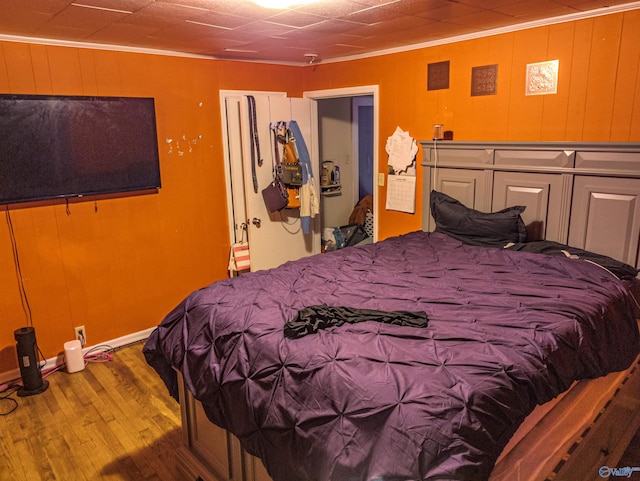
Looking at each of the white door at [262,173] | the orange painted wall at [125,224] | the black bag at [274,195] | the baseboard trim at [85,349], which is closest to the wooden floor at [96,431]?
the baseboard trim at [85,349]

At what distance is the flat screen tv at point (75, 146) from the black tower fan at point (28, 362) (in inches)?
35.5

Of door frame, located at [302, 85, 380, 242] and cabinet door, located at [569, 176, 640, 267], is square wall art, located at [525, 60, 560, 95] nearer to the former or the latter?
cabinet door, located at [569, 176, 640, 267]

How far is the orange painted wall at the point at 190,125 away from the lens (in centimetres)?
297

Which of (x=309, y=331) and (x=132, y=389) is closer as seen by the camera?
(x=309, y=331)

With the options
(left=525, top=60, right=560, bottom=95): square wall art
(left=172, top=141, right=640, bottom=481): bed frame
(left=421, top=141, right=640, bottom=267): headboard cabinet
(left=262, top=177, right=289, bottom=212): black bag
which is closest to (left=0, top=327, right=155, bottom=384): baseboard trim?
(left=262, top=177, right=289, bottom=212): black bag

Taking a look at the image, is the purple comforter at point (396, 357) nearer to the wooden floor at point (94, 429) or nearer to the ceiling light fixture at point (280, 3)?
the wooden floor at point (94, 429)

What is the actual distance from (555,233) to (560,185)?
0.32 meters

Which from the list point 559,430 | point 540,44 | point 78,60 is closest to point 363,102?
point 540,44

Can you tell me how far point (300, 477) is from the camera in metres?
1.55

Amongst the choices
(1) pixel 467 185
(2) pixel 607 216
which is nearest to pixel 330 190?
(1) pixel 467 185

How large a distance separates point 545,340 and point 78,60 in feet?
11.4

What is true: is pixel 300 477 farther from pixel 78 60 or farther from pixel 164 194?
pixel 78 60

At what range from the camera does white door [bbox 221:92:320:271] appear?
4320 millimetres

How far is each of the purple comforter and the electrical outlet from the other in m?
1.55
